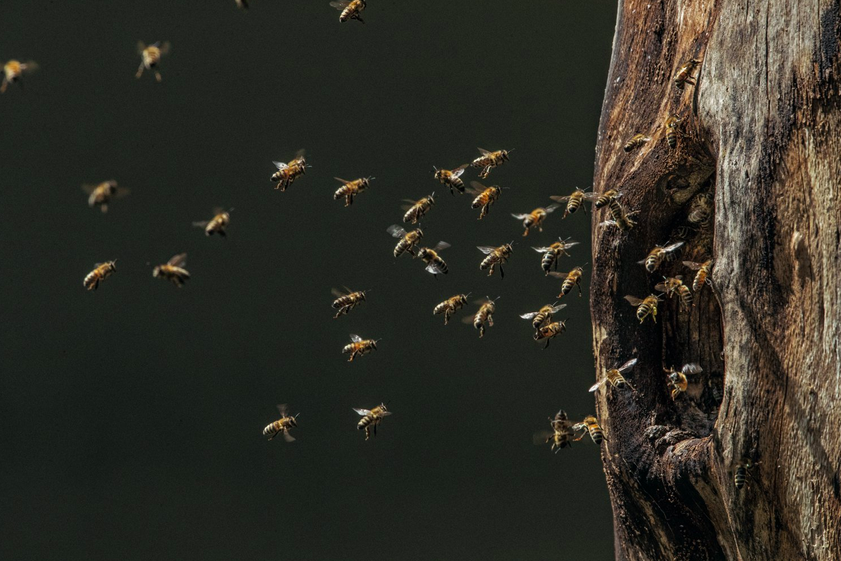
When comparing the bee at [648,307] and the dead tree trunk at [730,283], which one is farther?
the bee at [648,307]

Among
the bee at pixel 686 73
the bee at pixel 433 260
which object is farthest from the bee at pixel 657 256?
the bee at pixel 433 260

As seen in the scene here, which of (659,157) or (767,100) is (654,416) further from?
(767,100)

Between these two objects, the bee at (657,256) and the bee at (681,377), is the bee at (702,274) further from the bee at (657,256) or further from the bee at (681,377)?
the bee at (681,377)

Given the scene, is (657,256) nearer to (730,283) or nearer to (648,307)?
Result: (648,307)

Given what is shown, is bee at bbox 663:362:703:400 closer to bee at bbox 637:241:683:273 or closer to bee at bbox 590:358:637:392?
bee at bbox 590:358:637:392

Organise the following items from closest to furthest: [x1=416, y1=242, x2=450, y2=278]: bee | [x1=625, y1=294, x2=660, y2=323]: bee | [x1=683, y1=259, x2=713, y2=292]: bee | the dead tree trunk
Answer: the dead tree trunk, [x1=683, y1=259, x2=713, y2=292]: bee, [x1=625, y1=294, x2=660, y2=323]: bee, [x1=416, y1=242, x2=450, y2=278]: bee

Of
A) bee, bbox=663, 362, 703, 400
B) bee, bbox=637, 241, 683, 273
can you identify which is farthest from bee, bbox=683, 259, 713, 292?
bee, bbox=663, 362, 703, 400
